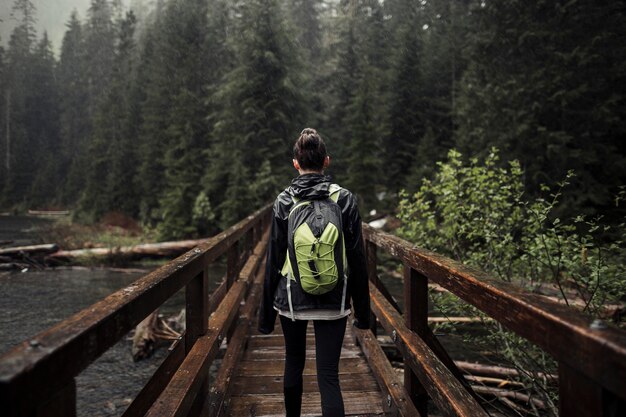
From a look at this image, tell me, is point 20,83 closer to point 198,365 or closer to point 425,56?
point 425,56

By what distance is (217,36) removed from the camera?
30000mm

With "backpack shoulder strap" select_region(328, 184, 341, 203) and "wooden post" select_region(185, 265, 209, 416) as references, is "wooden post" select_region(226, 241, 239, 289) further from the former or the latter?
"backpack shoulder strap" select_region(328, 184, 341, 203)

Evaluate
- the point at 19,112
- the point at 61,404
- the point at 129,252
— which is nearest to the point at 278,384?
the point at 61,404

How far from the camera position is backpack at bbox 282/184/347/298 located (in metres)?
2.26

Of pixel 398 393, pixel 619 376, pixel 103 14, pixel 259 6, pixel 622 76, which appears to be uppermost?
pixel 103 14

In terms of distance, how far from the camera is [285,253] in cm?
253

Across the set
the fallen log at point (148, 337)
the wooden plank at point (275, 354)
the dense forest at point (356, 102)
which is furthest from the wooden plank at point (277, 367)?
the dense forest at point (356, 102)

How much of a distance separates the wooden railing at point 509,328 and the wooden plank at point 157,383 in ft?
4.59

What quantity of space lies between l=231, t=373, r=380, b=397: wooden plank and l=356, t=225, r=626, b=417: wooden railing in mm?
435

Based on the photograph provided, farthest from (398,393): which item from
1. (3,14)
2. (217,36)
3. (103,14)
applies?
(3,14)

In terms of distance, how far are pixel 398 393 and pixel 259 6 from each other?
23423 mm

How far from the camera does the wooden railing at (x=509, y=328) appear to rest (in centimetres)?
101

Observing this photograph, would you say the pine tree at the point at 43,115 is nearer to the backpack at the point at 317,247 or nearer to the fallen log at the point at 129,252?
the fallen log at the point at 129,252

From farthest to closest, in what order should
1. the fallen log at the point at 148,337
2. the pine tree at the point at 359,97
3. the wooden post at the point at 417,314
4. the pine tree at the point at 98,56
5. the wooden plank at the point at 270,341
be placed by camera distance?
the pine tree at the point at 98,56 < the pine tree at the point at 359,97 < the fallen log at the point at 148,337 < the wooden plank at the point at 270,341 < the wooden post at the point at 417,314
